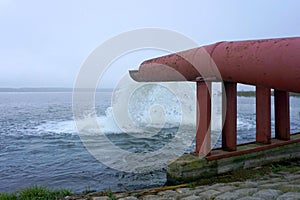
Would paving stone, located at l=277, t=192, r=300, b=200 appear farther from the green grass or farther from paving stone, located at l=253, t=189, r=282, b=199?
the green grass

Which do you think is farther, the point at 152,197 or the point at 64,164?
the point at 64,164

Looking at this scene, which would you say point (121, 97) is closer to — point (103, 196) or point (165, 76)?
point (165, 76)

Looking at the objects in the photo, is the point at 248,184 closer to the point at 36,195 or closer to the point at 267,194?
the point at 267,194

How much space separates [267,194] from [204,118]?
162 centimetres

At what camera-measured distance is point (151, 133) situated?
38.4 feet

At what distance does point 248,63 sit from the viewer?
288 cm

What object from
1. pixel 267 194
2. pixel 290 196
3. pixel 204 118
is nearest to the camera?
pixel 290 196

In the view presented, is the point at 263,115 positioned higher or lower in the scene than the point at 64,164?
higher

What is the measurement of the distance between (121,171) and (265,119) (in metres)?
3.21

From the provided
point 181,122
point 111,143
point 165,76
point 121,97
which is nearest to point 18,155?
point 111,143

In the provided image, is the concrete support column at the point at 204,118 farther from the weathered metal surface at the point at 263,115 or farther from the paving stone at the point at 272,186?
the weathered metal surface at the point at 263,115

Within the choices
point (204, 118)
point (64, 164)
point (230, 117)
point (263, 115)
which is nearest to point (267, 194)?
point (204, 118)

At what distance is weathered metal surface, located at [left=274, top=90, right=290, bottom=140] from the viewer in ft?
20.9

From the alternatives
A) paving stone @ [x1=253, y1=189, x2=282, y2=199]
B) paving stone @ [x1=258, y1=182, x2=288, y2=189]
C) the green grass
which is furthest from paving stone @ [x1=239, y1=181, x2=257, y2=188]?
the green grass
